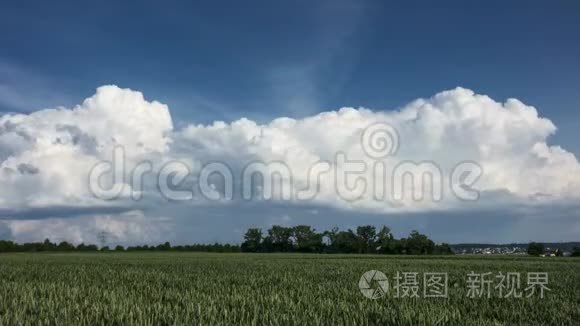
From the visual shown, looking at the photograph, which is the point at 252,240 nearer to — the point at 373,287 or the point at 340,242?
the point at 340,242

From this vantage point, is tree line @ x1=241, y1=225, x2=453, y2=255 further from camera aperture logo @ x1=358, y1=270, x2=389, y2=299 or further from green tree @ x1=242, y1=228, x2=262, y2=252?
camera aperture logo @ x1=358, y1=270, x2=389, y2=299

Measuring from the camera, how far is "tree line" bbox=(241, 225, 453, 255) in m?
154

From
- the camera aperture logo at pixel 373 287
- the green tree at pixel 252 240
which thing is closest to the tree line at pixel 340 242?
the green tree at pixel 252 240

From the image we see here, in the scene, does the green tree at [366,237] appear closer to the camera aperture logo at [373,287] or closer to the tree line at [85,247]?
the tree line at [85,247]

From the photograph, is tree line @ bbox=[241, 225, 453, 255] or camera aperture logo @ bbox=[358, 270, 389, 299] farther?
tree line @ bbox=[241, 225, 453, 255]

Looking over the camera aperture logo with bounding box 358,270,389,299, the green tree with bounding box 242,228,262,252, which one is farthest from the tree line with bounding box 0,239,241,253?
the camera aperture logo with bounding box 358,270,389,299

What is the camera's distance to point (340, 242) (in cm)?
17088

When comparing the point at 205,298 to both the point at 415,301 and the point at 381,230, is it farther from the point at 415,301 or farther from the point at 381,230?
the point at 381,230

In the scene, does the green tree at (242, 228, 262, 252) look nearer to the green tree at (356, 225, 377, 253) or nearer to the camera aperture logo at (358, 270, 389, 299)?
the green tree at (356, 225, 377, 253)

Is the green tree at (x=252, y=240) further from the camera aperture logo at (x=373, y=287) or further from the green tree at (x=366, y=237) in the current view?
the camera aperture logo at (x=373, y=287)

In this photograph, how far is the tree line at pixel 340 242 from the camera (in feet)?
506

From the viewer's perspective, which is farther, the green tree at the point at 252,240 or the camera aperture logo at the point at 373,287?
the green tree at the point at 252,240

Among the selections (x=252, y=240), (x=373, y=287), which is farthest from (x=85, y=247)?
(x=373, y=287)

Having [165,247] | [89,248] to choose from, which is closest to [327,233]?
[165,247]
